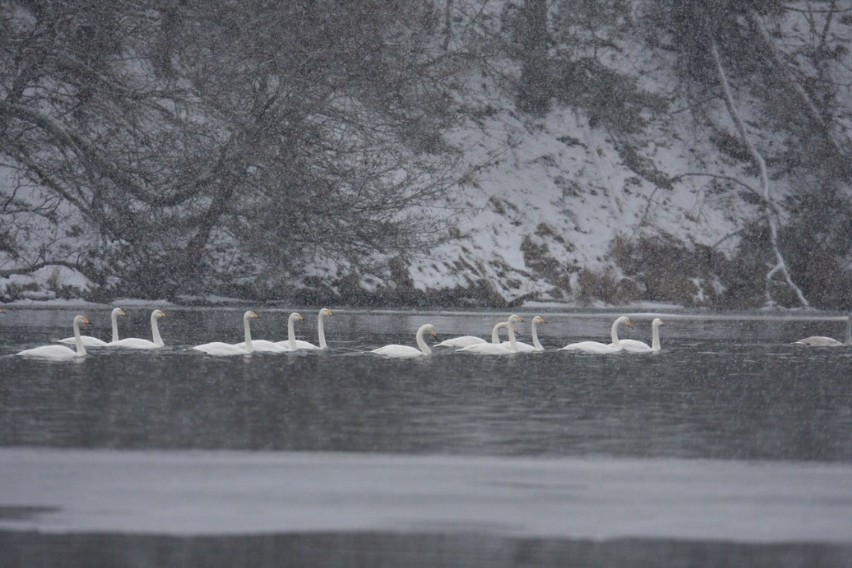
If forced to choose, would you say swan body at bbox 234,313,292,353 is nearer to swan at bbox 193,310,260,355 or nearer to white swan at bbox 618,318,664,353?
swan at bbox 193,310,260,355

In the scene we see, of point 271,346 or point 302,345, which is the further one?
point 302,345

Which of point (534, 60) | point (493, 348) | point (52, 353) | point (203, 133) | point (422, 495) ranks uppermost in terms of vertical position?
point (534, 60)

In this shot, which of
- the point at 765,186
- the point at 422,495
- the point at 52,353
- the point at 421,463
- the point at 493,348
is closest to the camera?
Result: the point at 422,495

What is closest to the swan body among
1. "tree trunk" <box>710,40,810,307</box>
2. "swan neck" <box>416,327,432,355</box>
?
"swan neck" <box>416,327,432,355</box>

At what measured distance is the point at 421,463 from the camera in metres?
10.7

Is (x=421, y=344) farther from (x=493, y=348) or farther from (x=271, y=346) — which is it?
(x=271, y=346)

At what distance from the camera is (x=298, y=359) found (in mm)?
20406

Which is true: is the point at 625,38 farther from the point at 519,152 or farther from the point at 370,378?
the point at 370,378

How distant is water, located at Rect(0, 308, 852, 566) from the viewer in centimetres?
810

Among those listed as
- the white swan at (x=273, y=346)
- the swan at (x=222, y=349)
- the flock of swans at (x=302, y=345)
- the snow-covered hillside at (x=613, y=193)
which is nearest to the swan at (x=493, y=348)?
the flock of swans at (x=302, y=345)

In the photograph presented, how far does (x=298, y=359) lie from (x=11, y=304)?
12620 millimetres

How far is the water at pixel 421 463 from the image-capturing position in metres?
8.10

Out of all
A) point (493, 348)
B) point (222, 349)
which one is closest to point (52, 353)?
point (222, 349)

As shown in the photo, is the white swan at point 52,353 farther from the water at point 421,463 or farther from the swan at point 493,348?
the swan at point 493,348
